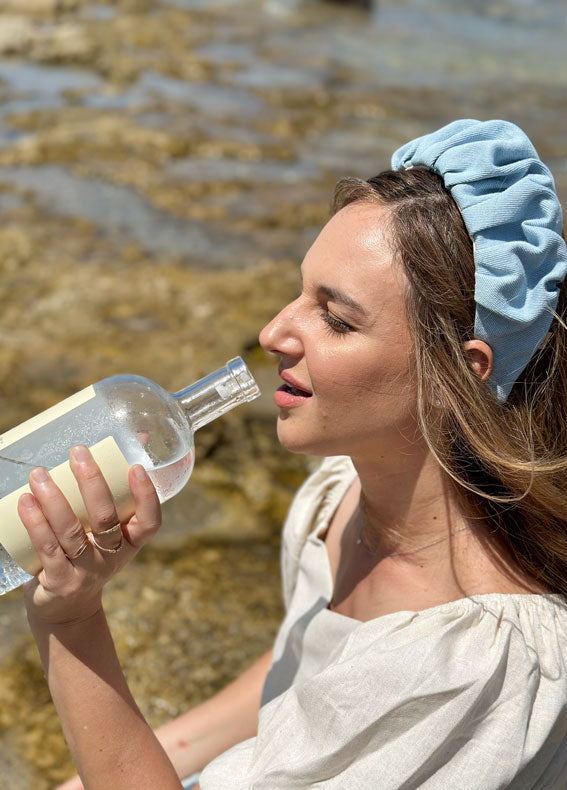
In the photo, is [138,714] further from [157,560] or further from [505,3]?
[505,3]

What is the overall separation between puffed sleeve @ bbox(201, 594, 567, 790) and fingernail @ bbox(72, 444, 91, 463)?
69 centimetres

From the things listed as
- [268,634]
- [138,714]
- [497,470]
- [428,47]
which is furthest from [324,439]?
[428,47]

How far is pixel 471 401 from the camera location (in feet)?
6.81

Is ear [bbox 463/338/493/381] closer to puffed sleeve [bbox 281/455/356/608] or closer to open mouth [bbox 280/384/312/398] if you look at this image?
open mouth [bbox 280/384/312/398]

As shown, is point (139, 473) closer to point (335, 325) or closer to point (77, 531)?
point (77, 531)

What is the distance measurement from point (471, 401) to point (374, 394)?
0.23 metres

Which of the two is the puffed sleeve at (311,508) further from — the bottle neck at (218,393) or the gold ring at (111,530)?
the gold ring at (111,530)

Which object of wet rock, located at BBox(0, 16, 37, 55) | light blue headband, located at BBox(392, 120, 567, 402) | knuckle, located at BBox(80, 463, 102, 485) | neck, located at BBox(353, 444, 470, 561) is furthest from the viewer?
wet rock, located at BBox(0, 16, 37, 55)

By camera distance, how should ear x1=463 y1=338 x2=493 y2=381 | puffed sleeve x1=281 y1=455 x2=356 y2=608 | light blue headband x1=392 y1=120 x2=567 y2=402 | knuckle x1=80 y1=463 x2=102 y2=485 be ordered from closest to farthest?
knuckle x1=80 y1=463 x2=102 y2=485, light blue headband x1=392 y1=120 x2=567 y2=402, ear x1=463 y1=338 x2=493 y2=381, puffed sleeve x1=281 y1=455 x2=356 y2=608

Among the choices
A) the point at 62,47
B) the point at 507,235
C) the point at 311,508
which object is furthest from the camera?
the point at 62,47

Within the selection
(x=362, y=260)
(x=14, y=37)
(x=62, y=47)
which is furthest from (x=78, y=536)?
(x=14, y=37)

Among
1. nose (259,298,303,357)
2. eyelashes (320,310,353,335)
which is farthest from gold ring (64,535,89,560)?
eyelashes (320,310,353,335)

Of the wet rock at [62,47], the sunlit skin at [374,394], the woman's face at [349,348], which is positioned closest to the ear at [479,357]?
the sunlit skin at [374,394]

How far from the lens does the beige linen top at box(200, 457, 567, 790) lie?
5.83 feet
